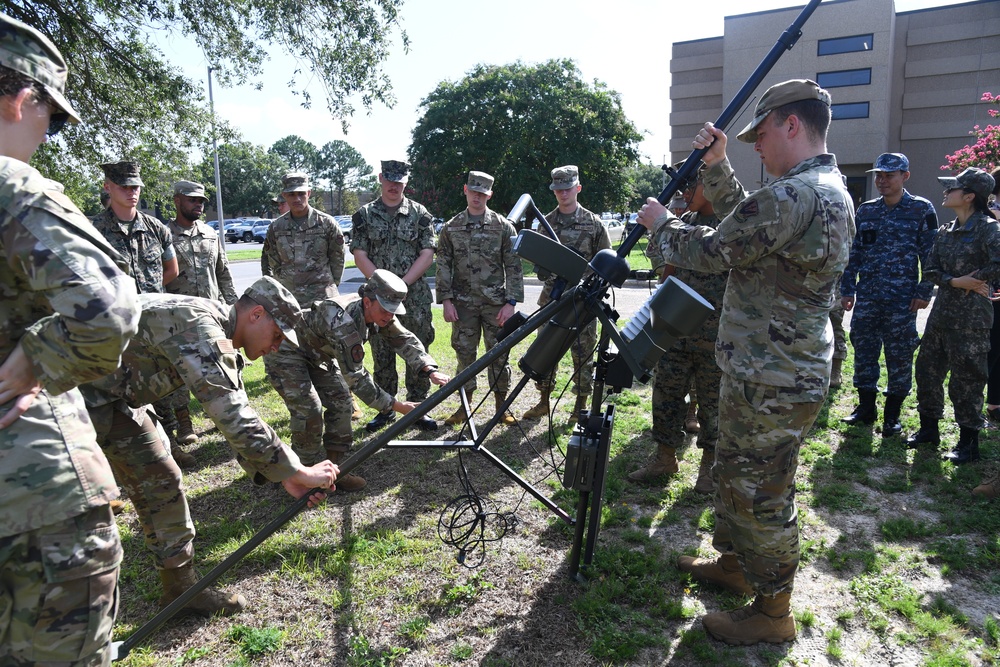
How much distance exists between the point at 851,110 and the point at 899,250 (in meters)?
37.2

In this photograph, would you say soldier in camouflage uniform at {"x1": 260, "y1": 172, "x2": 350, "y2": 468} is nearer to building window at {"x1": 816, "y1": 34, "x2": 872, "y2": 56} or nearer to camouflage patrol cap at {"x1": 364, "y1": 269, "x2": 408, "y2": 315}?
camouflage patrol cap at {"x1": 364, "y1": 269, "x2": 408, "y2": 315}

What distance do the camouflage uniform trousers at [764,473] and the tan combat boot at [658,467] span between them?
1.74 metres

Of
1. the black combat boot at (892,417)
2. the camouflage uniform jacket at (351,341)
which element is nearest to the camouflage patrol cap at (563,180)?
the camouflage uniform jacket at (351,341)

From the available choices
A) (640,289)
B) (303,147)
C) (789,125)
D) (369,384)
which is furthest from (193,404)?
A: (303,147)

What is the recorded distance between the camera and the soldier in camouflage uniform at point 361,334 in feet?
12.9

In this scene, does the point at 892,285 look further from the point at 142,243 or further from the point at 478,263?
the point at 142,243

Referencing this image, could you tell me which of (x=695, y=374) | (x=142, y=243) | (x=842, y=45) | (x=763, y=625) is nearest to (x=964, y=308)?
(x=695, y=374)

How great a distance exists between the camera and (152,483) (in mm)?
3045

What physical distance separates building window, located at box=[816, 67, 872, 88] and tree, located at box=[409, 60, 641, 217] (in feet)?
62.2

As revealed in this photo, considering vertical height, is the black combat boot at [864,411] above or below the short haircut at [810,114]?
below

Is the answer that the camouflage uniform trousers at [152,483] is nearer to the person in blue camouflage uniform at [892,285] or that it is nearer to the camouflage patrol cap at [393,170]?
the camouflage patrol cap at [393,170]

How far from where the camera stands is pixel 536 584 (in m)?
3.41

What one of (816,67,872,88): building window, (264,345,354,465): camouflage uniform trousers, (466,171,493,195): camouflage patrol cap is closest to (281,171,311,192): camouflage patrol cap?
(466,171,493,195): camouflage patrol cap

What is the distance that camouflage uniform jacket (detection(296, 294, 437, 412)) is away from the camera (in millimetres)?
3922
